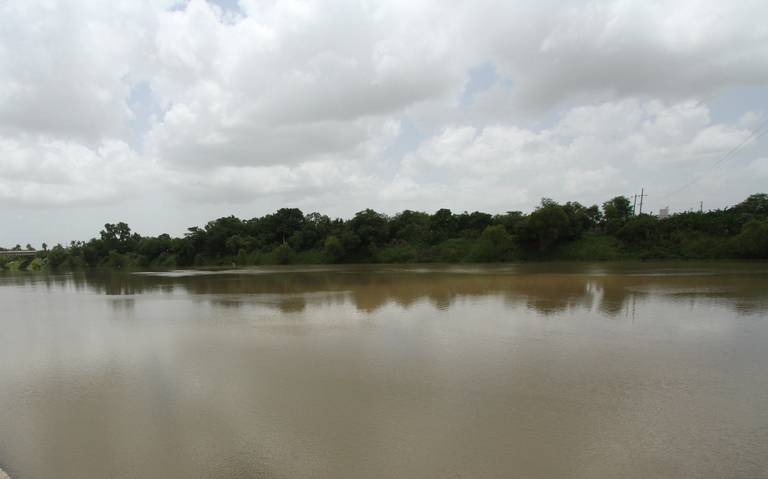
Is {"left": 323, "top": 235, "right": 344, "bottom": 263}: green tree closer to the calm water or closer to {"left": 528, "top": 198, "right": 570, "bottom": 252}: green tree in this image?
{"left": 528, "top": 198, "right": 570, "bottom": 252}: green tree

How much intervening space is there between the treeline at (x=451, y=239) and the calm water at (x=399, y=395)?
2647 cm

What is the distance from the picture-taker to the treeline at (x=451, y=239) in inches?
1356

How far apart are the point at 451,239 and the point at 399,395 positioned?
3920 cm

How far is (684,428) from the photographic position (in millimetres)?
4574

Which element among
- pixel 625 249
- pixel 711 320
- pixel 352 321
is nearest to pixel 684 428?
pixel 711 320

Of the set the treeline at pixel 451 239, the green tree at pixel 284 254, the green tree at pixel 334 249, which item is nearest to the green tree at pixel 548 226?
the treeline at pixel 451 239

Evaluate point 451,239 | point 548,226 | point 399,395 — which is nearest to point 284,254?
point 451,239

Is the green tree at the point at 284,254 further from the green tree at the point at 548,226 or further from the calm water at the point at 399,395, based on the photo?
the calm water at the point at 399,395

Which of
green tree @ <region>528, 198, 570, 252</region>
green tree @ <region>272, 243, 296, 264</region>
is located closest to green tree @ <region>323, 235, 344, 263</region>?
green tree @ <region>272, 243, 296, 264</region>

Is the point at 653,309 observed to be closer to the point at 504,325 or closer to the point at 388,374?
the point at 504,325

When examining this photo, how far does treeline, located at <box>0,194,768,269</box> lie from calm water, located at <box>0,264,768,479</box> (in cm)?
2647

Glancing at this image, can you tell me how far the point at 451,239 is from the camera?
44281 millimetres

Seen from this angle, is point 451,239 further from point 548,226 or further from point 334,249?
point 334,249

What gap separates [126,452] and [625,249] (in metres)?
38.7
